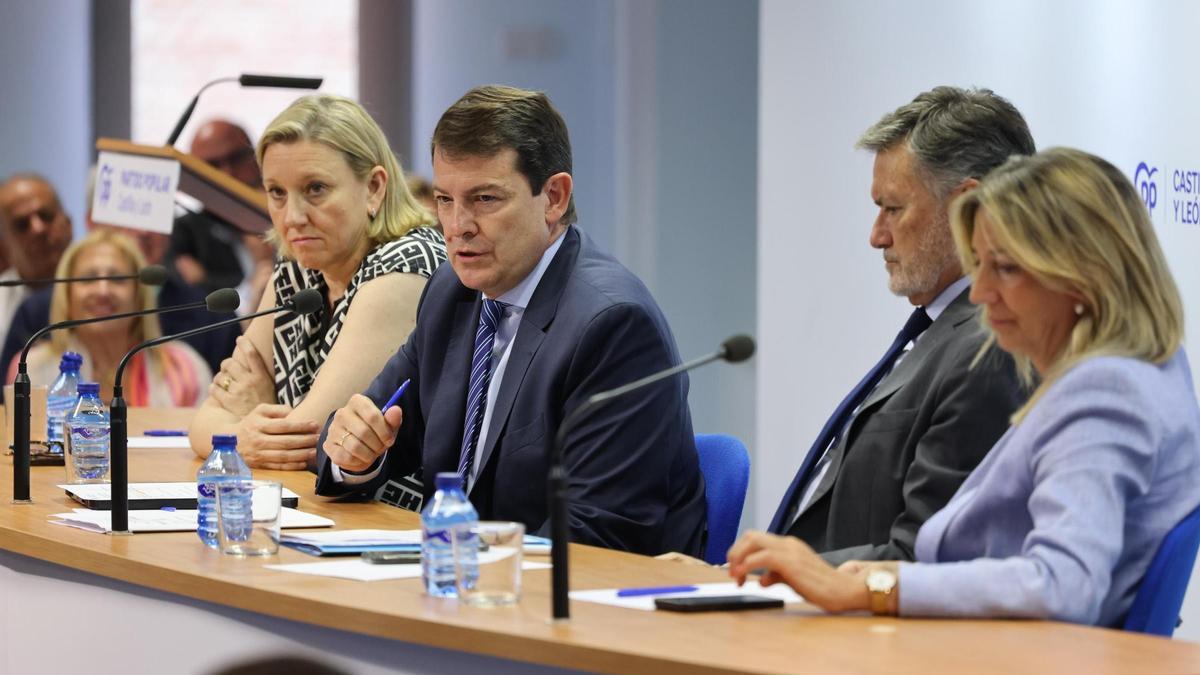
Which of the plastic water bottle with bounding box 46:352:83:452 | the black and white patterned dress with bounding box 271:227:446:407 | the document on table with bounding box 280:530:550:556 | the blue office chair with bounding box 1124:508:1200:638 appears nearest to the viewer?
the blue office chair with bounding box 1124:508:1200:638

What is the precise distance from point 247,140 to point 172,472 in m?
3.84

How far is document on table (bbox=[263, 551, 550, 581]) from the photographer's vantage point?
2.28 m

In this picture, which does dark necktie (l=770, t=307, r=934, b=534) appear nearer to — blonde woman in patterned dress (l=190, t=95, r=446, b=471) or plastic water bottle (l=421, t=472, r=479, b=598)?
plastic water bottle (l=421, t=472, r=479, b=598)

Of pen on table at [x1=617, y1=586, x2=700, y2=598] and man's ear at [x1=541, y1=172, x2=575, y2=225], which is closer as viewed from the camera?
pen on table at [x1=617, y1=586, x2=700, y2=598]

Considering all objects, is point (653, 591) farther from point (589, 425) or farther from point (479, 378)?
point (479, 378)

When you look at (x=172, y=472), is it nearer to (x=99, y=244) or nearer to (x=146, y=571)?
(x=146, y=571)

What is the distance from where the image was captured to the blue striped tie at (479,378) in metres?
3.12

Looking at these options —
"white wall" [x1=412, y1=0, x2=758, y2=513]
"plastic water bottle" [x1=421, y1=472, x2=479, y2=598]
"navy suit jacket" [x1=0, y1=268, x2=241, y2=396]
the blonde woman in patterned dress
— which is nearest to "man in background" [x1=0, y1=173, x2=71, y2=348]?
"navy suit jacket" [x1=0, y1=268, x2=241, y2=396]

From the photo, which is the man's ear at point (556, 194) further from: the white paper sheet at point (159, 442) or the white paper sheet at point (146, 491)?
the white paper sheet at point (159, 442)

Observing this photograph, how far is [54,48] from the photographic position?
7.36 metres

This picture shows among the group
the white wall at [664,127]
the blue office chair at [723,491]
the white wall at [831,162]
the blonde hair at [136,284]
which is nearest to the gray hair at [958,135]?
the blue office chair at [723,491]

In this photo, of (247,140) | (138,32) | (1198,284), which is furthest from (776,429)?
(138,32)

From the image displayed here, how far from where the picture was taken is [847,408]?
9.27 ft

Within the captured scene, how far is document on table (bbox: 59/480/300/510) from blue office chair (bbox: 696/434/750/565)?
0.81 metres
